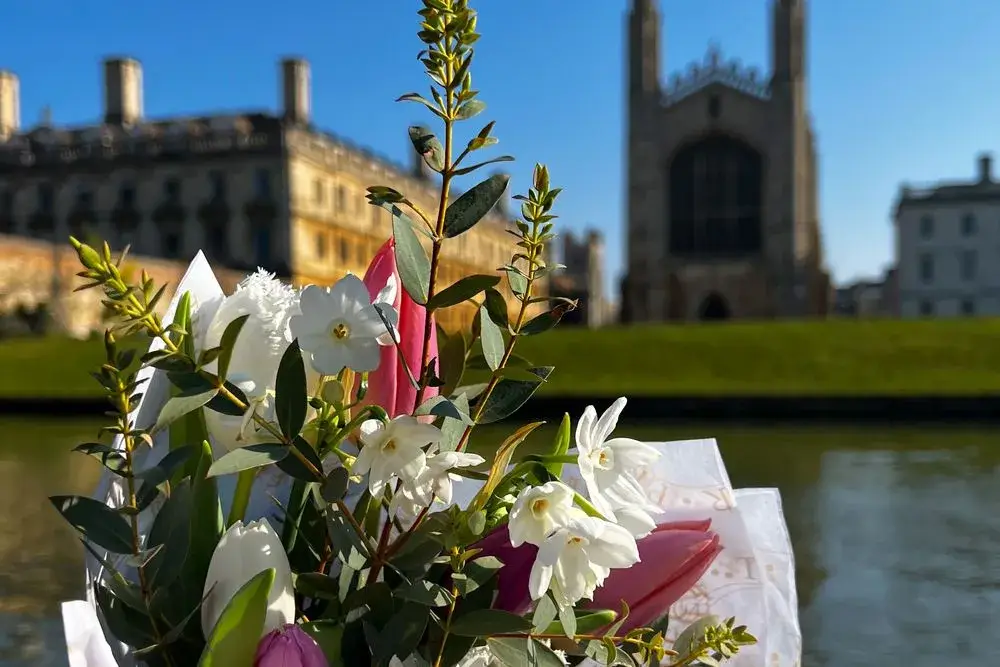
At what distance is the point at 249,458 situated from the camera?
728mm

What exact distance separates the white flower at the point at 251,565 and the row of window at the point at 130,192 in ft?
128

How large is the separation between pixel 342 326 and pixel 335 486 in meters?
0.14

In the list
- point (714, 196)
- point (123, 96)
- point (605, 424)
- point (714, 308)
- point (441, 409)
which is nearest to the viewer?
point (441, 409)

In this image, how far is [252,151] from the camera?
3809 cm

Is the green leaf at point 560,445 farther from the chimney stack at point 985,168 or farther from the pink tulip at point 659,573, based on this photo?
the chimney stack at point 985,168

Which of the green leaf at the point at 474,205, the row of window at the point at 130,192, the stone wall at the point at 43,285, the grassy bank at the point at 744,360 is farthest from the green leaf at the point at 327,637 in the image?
the row of window at the point at 130,192

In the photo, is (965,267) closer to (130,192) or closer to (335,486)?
(130,192)

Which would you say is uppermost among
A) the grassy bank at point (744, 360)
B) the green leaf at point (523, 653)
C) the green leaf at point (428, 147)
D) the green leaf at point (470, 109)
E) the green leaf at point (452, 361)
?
the green leaf at point (470, 109)

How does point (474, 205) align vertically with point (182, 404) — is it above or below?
above

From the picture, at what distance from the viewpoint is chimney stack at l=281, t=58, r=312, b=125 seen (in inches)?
1576

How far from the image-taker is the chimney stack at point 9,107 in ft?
137

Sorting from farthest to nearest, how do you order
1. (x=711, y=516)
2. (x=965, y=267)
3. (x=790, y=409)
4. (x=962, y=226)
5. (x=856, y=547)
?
1. (x=962, y=226)
2. (x=965, y=267)
3. (x=790, y=409)
4. (x=856, y=547)
5. (x=711, y=516)

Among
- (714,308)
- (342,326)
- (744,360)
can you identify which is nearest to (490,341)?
(342,326)

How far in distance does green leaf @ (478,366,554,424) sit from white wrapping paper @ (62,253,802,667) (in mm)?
196
